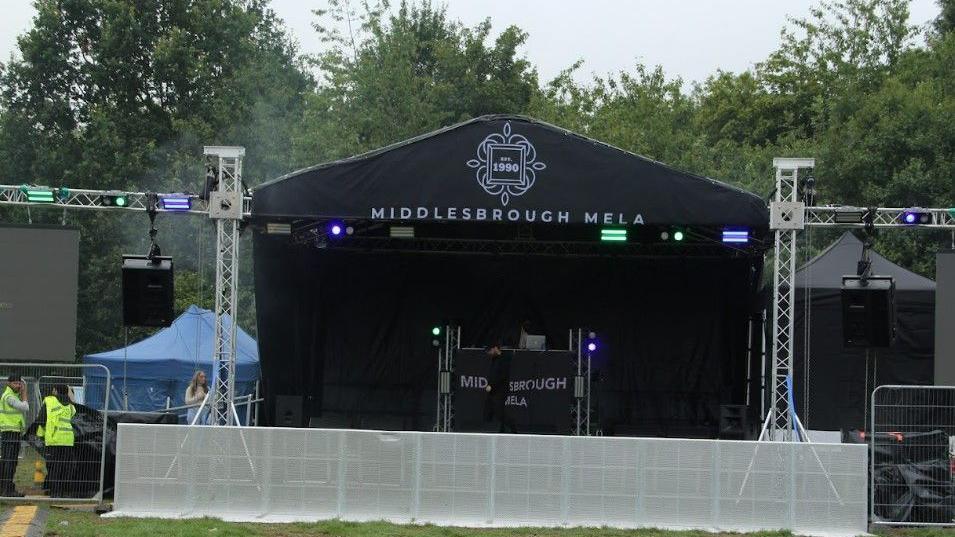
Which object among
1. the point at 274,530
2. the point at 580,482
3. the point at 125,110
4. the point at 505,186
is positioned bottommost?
the point at 274,530

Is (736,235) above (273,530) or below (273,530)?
above

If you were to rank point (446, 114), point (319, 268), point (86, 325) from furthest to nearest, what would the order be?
point (446, 114) → point (86, 325) → point (319, 268)

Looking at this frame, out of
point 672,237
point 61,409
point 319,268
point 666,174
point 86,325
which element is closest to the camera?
point 61,409

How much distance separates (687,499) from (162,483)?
5096 mm

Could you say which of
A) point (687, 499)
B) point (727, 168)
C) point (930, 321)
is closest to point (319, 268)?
point (687, 499)

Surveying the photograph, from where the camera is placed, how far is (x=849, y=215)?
45.1ft

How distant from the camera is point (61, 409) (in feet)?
41.1

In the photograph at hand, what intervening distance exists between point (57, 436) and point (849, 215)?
30.6 ft

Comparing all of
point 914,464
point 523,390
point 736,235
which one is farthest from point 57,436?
point 914,464

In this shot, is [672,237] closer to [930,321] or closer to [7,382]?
[930,321]

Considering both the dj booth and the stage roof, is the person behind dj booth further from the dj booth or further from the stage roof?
the stage roof

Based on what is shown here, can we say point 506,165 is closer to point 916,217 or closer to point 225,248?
point 225,248

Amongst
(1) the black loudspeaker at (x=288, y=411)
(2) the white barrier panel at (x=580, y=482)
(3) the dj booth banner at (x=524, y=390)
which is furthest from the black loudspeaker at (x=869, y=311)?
(1) the black loudspeaker at (x=288, y=411)

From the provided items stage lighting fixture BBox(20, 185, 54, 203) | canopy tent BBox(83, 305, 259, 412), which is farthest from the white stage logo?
canopy tent BBox(83, 305, 259, 412)
